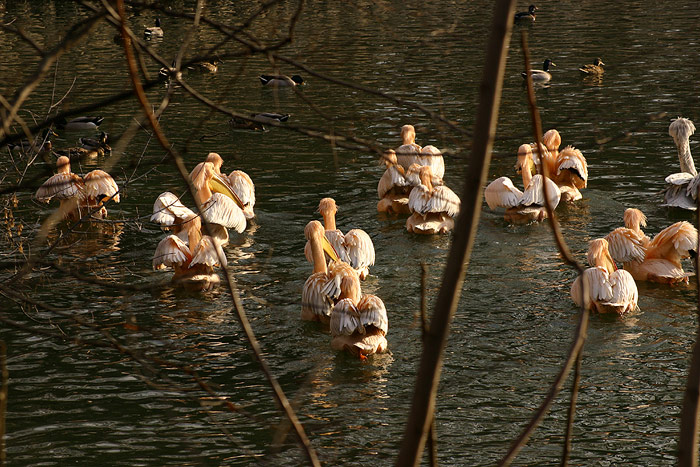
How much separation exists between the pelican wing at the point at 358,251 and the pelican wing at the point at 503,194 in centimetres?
236

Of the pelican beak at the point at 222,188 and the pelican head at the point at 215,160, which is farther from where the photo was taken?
the pelican head at the point at 215,160

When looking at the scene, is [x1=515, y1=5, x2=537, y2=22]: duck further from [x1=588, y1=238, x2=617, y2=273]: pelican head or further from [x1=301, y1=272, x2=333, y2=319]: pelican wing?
[x1=301, y1=272, x2=333, y2=319]: pelican wing

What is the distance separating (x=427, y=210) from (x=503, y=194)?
3.74 ft

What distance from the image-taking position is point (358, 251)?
28.8 ft

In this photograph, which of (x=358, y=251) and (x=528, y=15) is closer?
(x=358, y=251)

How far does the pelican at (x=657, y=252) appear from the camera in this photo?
8.51 m

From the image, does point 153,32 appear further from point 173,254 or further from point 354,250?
point 354,250

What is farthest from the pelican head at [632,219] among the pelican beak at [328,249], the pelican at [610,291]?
the pelican beak at [328,249]

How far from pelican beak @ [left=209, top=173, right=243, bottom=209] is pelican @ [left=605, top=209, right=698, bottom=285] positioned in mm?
4411

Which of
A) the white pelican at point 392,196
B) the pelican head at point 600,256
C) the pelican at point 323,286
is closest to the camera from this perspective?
the pelican at point 323,286

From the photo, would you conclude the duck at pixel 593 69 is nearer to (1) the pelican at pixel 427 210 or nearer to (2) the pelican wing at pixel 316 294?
(1) the pelican at pixel 427 210

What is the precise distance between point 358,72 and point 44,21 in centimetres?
1521

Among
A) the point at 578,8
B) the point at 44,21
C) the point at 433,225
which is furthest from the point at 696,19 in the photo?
the point at 44,21

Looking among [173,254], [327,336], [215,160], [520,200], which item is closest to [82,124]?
[215,160]
